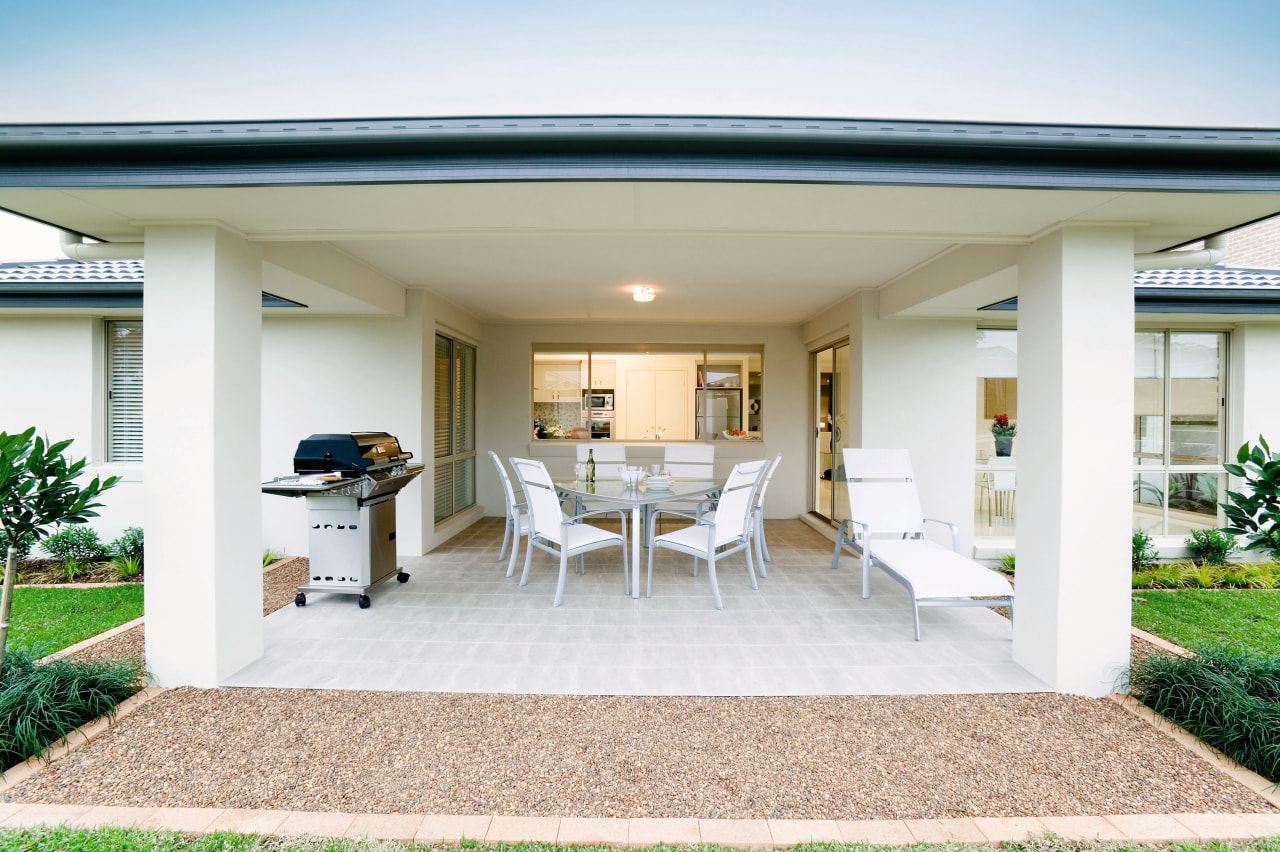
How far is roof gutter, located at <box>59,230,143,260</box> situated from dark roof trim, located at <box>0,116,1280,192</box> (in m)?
0.81

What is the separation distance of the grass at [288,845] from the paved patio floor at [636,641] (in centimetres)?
100

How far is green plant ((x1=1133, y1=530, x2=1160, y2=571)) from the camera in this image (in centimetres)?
523

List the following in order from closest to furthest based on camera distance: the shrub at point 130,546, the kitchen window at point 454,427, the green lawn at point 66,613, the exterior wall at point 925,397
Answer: the green lawn at point 66,613, the shrub at point 130,546, the exterior wall at point 925,397, the kitchen window at point 454,427

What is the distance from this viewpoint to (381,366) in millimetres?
5570

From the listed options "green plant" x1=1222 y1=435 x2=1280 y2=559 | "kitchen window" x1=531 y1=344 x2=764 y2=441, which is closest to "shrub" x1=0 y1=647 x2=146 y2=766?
"green plant" x1=1222 y1=435 x2=1280 y2=559

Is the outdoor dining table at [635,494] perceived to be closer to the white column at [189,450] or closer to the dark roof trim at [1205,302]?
the white column at [189,450]

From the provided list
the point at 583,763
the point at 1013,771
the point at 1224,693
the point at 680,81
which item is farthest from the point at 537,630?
the point at 680,81

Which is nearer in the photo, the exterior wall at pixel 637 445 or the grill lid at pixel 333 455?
the grill lid at pixel 333 455

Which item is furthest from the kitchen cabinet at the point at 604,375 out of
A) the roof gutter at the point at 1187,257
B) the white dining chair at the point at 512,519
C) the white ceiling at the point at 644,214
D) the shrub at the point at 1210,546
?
the shrub at the point at 1210,546

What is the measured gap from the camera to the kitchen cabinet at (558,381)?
8164 mm

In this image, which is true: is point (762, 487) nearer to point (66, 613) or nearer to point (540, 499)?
point (540, 499)

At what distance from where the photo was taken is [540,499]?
4332 millimetres

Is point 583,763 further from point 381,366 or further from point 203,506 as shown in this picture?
point 381,366

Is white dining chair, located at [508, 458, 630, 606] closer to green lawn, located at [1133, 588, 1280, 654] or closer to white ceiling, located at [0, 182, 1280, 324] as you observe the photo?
white ceiling, located at [0, 182, 1280, 324]
